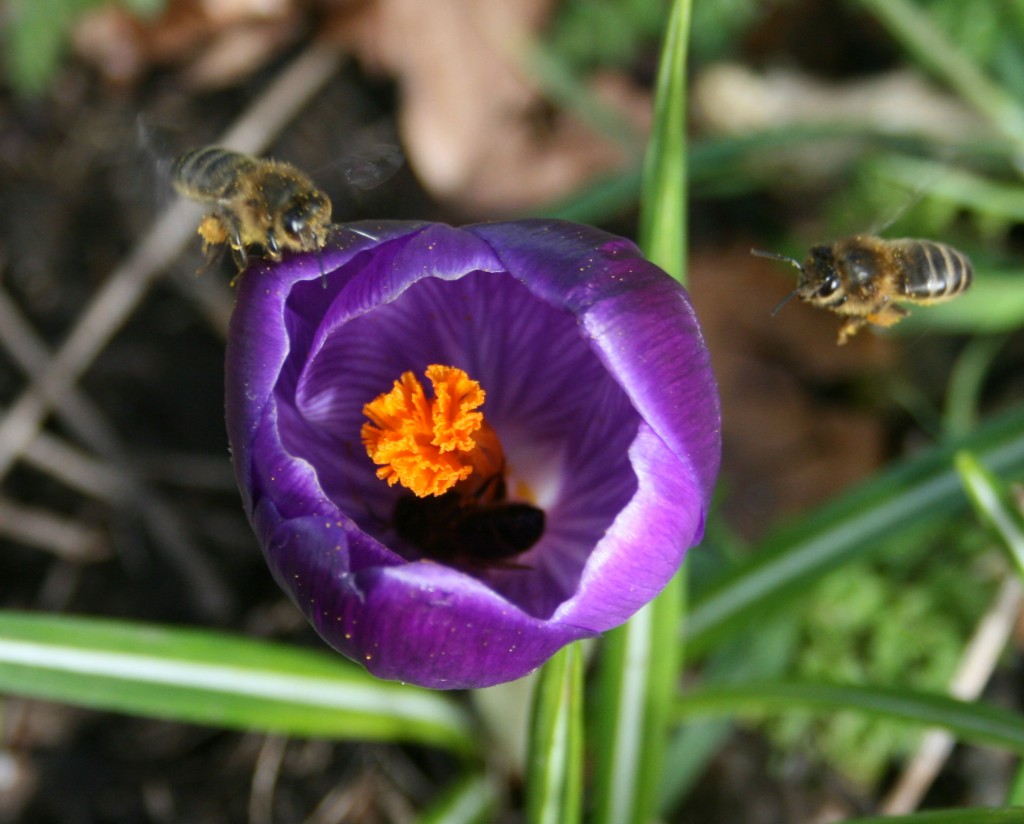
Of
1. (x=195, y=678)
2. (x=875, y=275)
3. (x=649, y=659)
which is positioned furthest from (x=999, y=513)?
(x=195, y=678)

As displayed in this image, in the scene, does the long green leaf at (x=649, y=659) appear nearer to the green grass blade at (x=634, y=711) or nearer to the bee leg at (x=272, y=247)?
the green grass blade at (x=634, y=711)

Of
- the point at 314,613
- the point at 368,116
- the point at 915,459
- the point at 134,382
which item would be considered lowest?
the point at 314,613

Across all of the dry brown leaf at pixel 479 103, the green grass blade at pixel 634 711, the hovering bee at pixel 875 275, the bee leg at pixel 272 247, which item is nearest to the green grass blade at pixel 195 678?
the green grass blade at pixel 634 711

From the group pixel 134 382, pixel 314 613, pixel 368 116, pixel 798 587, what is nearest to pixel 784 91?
pixel 368 116

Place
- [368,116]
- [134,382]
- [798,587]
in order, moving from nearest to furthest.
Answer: [798,587] < [134,382] < [368,116]

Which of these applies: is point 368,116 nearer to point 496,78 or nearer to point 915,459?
point 496,78

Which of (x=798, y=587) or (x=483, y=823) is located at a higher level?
(x=798, y=587)

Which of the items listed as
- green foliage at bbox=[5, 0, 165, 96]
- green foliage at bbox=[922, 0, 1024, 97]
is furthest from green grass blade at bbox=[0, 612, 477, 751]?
green foliage at bbox=[922, 0, 1024, 97]

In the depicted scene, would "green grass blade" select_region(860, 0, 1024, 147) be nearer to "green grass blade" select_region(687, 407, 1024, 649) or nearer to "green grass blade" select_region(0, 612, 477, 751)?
"green grass blade" select_region(687, 407, 1024, 649)
